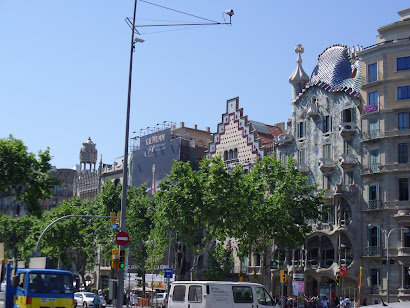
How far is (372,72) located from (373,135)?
5.48 m

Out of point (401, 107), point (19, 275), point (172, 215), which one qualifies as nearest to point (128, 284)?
point (172, 215)

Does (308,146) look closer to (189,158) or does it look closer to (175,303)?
(189,158)

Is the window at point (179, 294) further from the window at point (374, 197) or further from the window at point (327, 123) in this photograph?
the window at point (327, 123)

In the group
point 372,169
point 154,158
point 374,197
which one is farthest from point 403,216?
point 154,158

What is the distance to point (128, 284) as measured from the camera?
73375mm

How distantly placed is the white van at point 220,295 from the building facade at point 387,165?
26612 millimetres

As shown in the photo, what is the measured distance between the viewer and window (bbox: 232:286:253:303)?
2684cm

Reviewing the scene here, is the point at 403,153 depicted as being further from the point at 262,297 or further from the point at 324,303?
the point at 262,297

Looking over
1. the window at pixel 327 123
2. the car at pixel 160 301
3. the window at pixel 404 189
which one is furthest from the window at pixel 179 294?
the window at pixel 327 123

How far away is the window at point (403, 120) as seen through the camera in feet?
176

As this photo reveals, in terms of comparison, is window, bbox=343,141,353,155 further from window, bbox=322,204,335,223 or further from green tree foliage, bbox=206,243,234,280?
green tree foliage, bbox=206,243,234,280

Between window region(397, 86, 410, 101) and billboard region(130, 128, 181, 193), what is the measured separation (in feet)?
93.2

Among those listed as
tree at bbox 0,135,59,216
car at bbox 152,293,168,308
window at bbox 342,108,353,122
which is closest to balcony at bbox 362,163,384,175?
window at bbox 342,108,353,122

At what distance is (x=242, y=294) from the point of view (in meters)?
27.0
